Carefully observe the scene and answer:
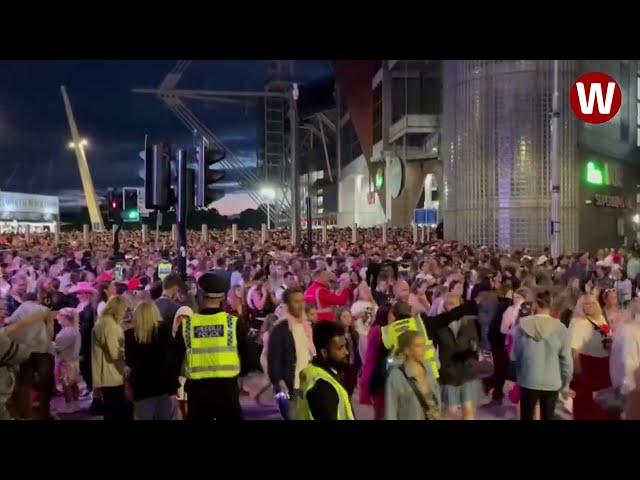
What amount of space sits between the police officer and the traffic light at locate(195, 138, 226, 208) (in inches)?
138

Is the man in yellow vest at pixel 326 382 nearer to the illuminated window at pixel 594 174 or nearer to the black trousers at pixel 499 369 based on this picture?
the black trousers at pixel 499 369

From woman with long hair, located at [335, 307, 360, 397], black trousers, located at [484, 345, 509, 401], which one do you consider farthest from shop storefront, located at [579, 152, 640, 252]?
woman with long hair, located at [335, 307, 360, 397]

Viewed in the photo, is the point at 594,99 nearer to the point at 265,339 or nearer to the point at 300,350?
the point at 265,339

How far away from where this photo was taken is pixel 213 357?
5633 mm

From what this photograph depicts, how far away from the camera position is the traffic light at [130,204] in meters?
12.6

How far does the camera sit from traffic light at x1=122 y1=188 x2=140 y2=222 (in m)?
12.6

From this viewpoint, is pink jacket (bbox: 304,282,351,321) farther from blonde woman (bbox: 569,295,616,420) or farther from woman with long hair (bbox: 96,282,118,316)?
blonde woman (bbox: 569,295,616,420)

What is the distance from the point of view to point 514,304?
8266 millimetres

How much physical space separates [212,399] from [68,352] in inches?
119

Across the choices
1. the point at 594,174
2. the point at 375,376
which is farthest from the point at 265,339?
the point at 594,174

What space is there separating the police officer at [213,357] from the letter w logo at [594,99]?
16.1 m
